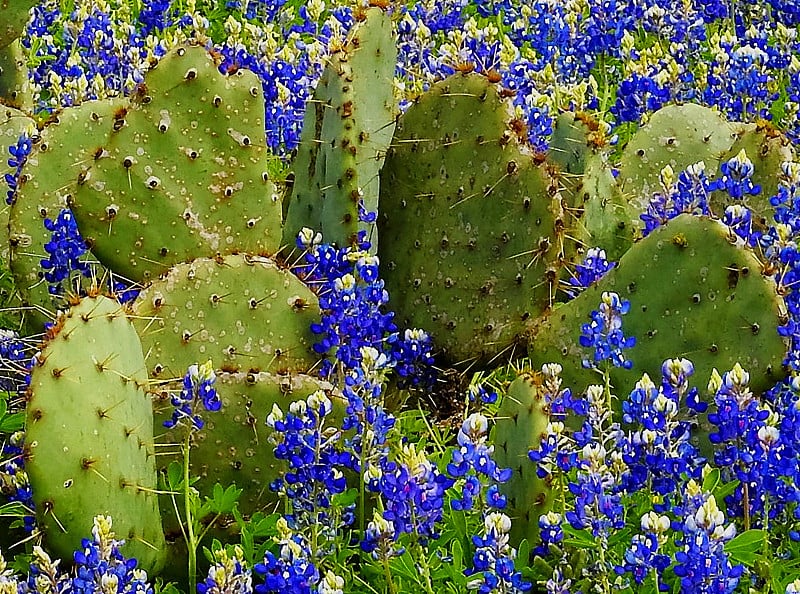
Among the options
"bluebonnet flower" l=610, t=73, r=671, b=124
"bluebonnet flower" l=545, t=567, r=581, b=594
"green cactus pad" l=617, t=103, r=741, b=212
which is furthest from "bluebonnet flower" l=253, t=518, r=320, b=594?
"bluebonnet flower" l=610, t=73, r=671, b=124

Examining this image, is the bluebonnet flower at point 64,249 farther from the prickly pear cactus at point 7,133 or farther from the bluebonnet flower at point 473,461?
the bluebonnet flower at point 473,461

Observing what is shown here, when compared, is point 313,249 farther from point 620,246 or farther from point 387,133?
point 620,246

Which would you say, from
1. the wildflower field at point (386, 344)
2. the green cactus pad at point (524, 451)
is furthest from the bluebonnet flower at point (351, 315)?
the green cactus pad at point (524, 451)

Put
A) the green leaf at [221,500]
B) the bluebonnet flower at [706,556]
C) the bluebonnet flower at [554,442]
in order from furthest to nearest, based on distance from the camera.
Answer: the green leaf at [221,500], the bluebonnet flower at [554,442], the bluebonnet flower at [706,556]

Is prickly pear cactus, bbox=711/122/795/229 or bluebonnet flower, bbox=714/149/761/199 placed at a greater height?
prickly pear cactus, bbox=711/122/795/229

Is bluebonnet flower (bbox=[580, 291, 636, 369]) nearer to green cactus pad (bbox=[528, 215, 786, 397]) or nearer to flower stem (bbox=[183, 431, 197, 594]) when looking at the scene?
green cactus pad (bbox=[528, 215, 786, 397])
